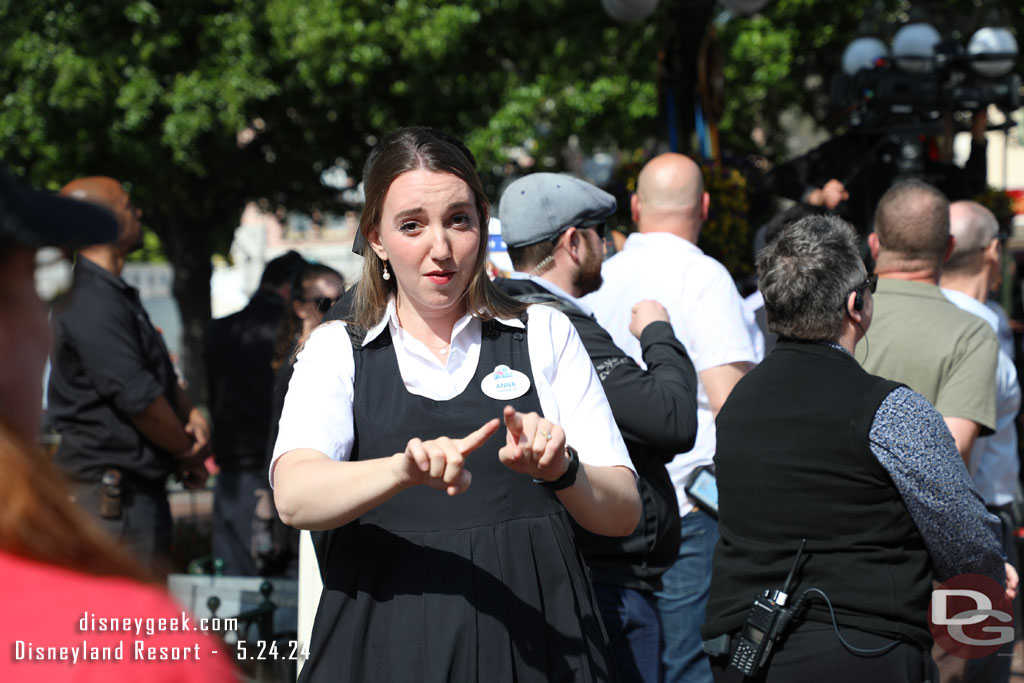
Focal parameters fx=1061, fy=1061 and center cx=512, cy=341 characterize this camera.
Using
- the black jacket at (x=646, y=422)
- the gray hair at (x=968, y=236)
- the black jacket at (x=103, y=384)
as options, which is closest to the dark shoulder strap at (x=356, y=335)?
the black jacket at (x=646, y=422)

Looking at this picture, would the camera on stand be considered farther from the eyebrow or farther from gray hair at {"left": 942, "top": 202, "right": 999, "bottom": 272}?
the eyebrow

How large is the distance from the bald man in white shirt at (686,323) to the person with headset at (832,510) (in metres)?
0.54

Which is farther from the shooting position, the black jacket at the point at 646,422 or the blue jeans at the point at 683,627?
the blue jeans at the point at 683,627

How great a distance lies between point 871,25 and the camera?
8.76m

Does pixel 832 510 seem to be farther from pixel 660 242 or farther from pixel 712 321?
pixel 660 242

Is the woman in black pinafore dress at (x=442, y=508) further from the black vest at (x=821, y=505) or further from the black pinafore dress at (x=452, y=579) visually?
the black vest at (x=821, y=505)

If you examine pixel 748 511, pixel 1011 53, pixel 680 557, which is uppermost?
pixel 1011 53

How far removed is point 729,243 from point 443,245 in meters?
3.88

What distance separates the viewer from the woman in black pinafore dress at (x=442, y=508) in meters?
1.88

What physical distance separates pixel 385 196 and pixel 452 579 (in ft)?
2.63

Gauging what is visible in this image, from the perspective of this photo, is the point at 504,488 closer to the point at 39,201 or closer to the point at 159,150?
the point at 39,201

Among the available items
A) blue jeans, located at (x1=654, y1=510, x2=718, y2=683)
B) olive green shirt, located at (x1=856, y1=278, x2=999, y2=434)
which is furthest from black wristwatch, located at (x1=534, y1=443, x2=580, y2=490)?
olive green shirt, located at (x1=856, y1=278, x2=999, y2=434)

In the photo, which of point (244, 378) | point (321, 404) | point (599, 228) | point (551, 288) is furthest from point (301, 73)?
point (321, 404)

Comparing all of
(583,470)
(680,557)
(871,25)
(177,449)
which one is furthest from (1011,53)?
(583,470)
